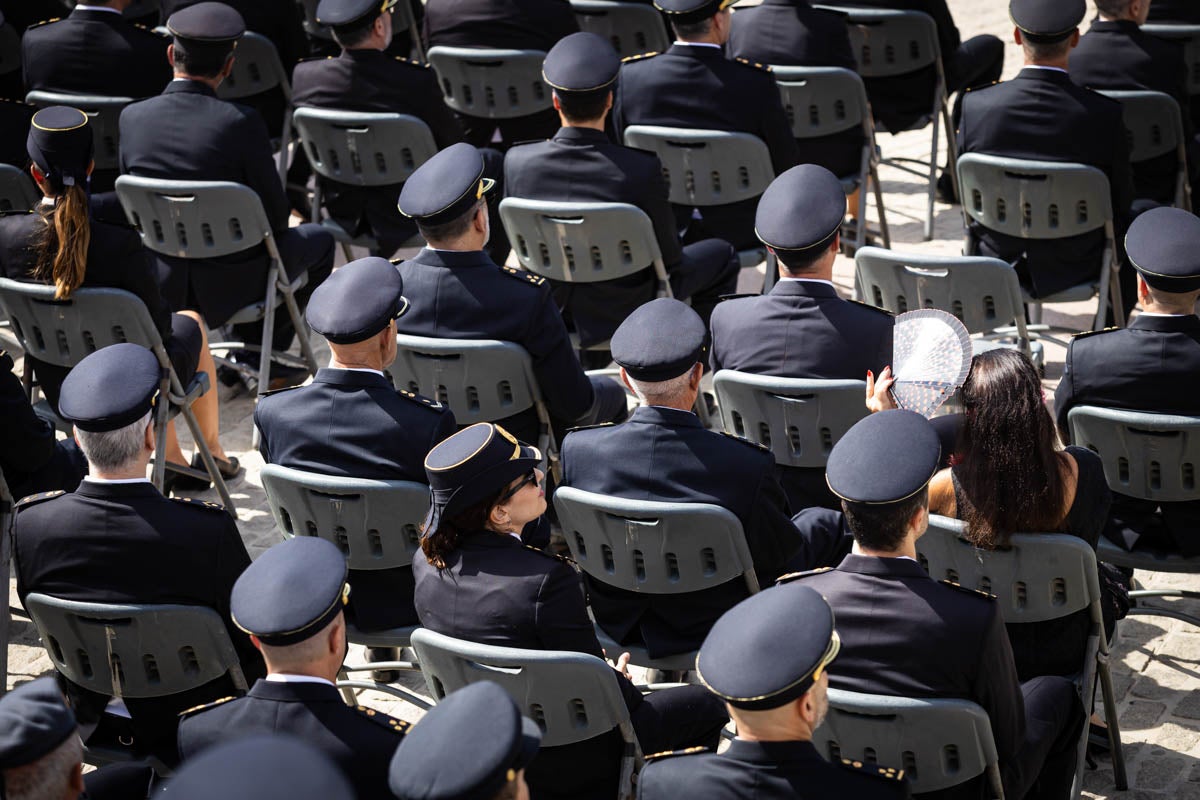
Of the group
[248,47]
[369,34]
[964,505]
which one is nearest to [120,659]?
[964,505]

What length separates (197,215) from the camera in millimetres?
6305

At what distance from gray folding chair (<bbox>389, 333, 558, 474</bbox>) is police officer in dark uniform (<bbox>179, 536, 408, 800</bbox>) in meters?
1.71

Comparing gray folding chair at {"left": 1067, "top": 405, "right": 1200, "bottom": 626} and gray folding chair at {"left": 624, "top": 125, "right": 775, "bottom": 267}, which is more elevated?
gray folding chair at {"left": 624, "top": 125, "right": 775, "bottom": 267}

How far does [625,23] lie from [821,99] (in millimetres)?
1880

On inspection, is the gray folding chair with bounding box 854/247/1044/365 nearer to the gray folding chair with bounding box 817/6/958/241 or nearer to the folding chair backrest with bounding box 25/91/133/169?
the gray folding chair with bounding box 817/6/958/241

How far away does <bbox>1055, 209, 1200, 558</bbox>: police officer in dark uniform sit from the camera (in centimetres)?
463

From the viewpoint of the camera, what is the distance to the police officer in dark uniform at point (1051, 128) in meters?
6.21

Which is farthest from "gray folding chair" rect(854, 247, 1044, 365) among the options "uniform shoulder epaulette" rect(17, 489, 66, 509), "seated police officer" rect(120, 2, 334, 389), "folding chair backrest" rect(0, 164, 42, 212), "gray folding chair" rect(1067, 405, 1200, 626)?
"folding chair backrest" rect(0, 164, 42, 212)

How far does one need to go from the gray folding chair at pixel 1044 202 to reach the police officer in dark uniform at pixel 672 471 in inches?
85.2

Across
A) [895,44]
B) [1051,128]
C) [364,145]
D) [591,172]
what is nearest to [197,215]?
[364,145]

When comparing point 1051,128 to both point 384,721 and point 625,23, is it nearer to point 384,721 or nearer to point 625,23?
point 625,23

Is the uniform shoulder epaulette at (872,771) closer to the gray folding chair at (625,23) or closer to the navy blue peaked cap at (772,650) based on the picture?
the navy blue peaked cap at (772,650)

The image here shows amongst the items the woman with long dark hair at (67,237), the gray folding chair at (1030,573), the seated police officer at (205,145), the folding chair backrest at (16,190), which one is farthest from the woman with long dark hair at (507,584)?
the folding chair backrest at (16,190)

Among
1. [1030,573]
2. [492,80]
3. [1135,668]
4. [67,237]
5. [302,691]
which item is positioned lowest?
[1135,668]
